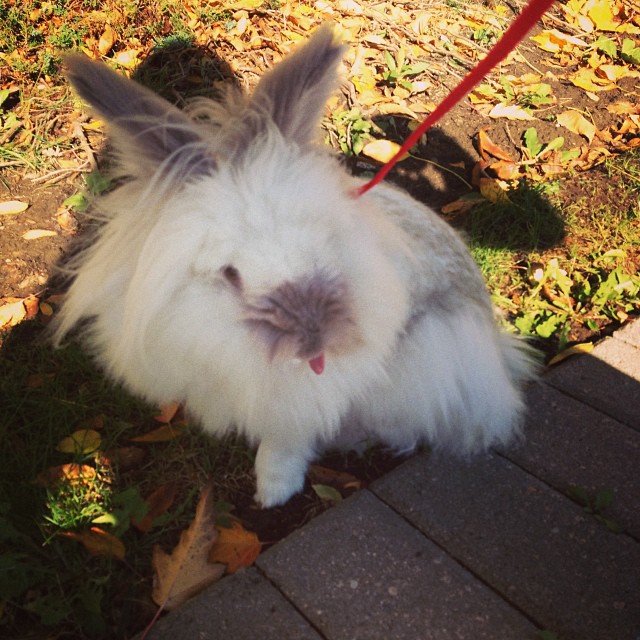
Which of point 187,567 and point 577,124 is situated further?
point 577,124

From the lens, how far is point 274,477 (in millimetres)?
2100

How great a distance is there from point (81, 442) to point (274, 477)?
0.74 meters

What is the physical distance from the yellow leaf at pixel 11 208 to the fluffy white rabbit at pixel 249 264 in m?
1.55

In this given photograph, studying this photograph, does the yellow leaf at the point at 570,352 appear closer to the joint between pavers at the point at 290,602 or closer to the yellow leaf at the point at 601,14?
the joint between pavers at the point at 290,602

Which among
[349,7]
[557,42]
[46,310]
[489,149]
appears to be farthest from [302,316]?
[557,42]

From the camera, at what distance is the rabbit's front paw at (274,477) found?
6.86 feet

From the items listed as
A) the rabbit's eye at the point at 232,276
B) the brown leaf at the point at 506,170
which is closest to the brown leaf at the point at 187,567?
the rabbit's eye at the point at 232,276

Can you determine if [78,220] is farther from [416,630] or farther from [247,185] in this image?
[416,630]

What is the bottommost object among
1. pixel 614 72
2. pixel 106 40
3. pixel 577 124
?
pixel 106 40

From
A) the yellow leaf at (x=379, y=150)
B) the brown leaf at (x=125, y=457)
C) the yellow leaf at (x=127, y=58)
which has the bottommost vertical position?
the brown leaf at (x=125, y=457)

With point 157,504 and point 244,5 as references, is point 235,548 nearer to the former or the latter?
point 157,504

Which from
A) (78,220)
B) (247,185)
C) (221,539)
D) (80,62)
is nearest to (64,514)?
(221,539)

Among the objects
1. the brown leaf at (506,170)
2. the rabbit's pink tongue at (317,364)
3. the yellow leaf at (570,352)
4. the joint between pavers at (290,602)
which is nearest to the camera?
the rabbit's pink tongue at (317,364)

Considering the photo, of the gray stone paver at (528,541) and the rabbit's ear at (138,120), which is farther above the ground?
the rabbit's ear at (138,120)
